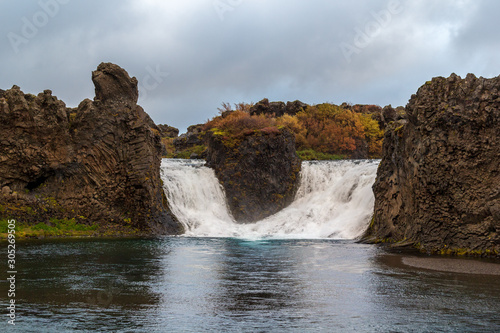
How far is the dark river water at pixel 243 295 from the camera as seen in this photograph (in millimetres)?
11492

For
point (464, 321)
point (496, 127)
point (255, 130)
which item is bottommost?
point (464, 321)

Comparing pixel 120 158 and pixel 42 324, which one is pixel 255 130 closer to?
pixel 120 158

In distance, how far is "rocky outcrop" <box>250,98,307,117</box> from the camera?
258 ft

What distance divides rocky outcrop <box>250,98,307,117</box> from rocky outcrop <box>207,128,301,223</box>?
2497 centimetres

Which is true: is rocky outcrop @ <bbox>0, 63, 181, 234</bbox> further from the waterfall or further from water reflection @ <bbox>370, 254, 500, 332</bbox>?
water reflection @ <bbox>370, 254, 500, 332</bbox>

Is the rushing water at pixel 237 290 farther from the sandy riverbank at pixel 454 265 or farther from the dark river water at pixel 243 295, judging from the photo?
A: the sandy riverbank at pixel 454 265

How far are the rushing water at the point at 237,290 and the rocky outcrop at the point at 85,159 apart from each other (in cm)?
790

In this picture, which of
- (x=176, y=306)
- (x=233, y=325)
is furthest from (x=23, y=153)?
(x=233, y=325)

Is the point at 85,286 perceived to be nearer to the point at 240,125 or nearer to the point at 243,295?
the point at 243,295

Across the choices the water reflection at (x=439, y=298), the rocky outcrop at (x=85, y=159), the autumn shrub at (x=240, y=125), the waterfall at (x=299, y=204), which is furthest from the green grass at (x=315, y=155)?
the water reflection at (x=439, y=298)

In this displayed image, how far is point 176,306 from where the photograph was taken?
44.5ft

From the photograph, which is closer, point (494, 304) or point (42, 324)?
point (42, 324)

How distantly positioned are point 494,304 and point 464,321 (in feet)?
8.18

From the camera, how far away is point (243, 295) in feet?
49.0
